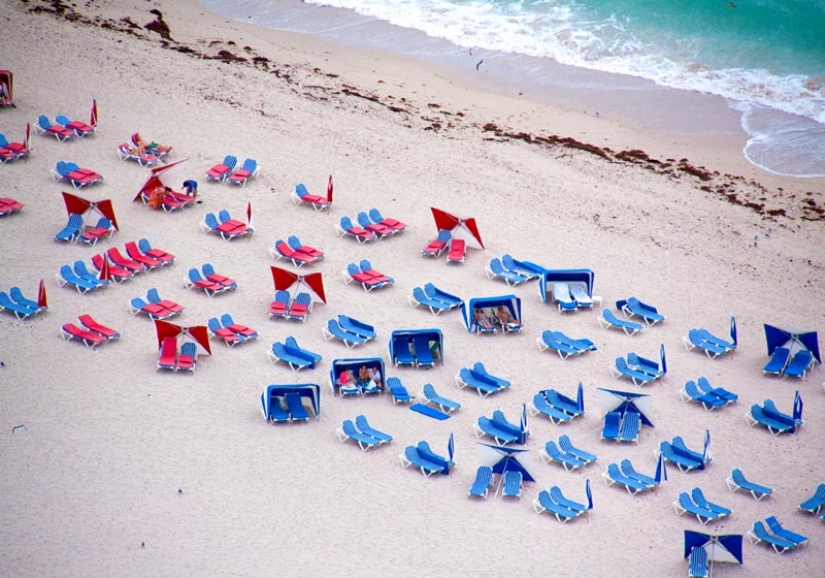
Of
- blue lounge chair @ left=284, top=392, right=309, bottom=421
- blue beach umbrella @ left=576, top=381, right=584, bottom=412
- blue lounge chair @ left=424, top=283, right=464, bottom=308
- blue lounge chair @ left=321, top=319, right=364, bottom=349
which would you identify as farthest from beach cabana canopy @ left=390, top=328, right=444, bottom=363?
blue beach umbrella @ left=576, top=381, right=584, bottom=412

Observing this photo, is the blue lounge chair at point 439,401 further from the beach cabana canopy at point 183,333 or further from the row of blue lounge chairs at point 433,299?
the beach cabana canopy at point 183,333

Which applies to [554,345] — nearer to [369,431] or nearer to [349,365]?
[349,365]

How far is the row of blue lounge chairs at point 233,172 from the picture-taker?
28219 mm

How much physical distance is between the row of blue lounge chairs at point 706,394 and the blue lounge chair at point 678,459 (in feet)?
5.63

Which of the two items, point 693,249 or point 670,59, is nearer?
point 693,249

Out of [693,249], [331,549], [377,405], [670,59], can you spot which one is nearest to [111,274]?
[377,405]

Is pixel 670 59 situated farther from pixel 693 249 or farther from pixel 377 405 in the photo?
pixel 377 405

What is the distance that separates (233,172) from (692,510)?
14157 mm

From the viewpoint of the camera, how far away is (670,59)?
38.2 metres

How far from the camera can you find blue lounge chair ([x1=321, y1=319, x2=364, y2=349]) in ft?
75.0

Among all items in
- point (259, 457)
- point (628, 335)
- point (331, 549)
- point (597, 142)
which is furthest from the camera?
point (597, 142)

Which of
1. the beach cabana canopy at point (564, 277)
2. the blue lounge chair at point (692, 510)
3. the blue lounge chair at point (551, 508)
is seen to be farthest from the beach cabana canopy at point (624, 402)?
the beach cabana canopy at point (564, 277)

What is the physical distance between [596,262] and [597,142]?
6814mm

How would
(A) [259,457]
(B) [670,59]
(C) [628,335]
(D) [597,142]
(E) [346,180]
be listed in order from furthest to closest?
(B) [670,59]
(D) [597,142]
(E) [346,180]
(C) [628,335]
(A) [259,457]
